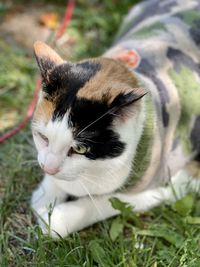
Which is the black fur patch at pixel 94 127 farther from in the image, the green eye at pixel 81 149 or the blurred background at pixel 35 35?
the blurred background at pixel 35 35

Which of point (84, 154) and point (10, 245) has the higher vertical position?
point (84, 154)

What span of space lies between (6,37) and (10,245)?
1.25 metres

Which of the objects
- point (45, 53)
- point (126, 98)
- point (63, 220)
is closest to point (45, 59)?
point (45, 53)

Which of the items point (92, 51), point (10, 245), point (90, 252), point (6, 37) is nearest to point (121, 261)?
point (90, 252)

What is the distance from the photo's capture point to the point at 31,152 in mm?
1971

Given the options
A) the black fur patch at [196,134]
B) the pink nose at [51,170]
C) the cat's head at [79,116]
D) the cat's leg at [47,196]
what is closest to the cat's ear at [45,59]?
the cat's head at [79,116]

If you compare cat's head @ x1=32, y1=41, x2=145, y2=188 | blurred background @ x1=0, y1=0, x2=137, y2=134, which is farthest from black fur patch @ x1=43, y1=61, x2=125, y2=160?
blurred background @ x1=0, y1=0, x2=137, y2=134

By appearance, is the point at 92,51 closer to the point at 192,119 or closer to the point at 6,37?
the point at 6,37

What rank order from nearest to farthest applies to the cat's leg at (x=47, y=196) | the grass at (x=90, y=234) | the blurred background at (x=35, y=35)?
the grass at (x=90, y=234) < the cat's leg at (x=47, y=196) < the blurred background at (x=35, y=35)

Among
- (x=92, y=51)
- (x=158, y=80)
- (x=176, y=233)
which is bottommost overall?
(x=176, y=233)

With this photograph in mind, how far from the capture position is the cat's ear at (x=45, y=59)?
138 cm

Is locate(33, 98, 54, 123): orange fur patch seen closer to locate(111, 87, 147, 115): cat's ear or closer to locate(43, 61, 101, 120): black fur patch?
locate(43, 61, 101, 120): black fur patch

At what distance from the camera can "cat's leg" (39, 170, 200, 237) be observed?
62.7 inches

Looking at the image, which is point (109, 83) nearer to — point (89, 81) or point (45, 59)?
point (89, 81)
